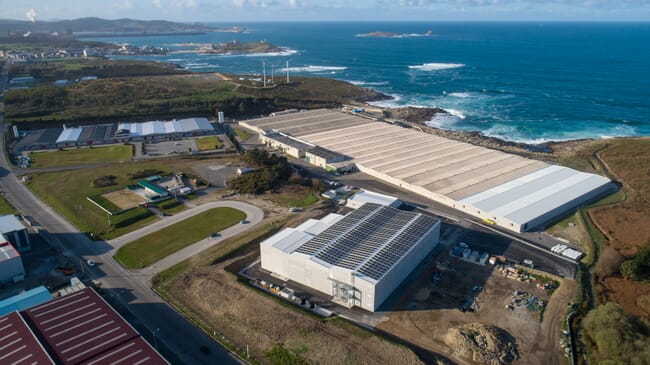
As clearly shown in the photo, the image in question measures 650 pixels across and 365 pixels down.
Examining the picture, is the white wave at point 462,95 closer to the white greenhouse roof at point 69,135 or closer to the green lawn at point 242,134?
the green lawn at point 242,134

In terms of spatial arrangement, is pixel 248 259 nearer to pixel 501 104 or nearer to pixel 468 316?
pixel 468 316

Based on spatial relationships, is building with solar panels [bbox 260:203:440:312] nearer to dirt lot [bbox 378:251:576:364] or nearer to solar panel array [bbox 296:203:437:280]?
solar panel array [bbox 296:203:437:280]

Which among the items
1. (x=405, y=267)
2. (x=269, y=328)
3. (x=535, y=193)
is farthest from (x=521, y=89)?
(x=269, y=328)

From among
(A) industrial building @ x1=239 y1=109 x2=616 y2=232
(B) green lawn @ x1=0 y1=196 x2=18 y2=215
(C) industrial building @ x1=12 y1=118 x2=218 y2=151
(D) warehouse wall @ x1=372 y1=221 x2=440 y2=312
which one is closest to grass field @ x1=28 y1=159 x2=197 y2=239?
(B) green lawn @ x1=0 y1=196 x2=18 y2=215

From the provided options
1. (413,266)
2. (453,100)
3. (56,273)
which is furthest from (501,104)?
(56,273)

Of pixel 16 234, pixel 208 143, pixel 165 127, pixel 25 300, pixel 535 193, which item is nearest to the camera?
pixel 25 300

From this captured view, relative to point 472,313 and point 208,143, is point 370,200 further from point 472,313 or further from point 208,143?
point 208,143
